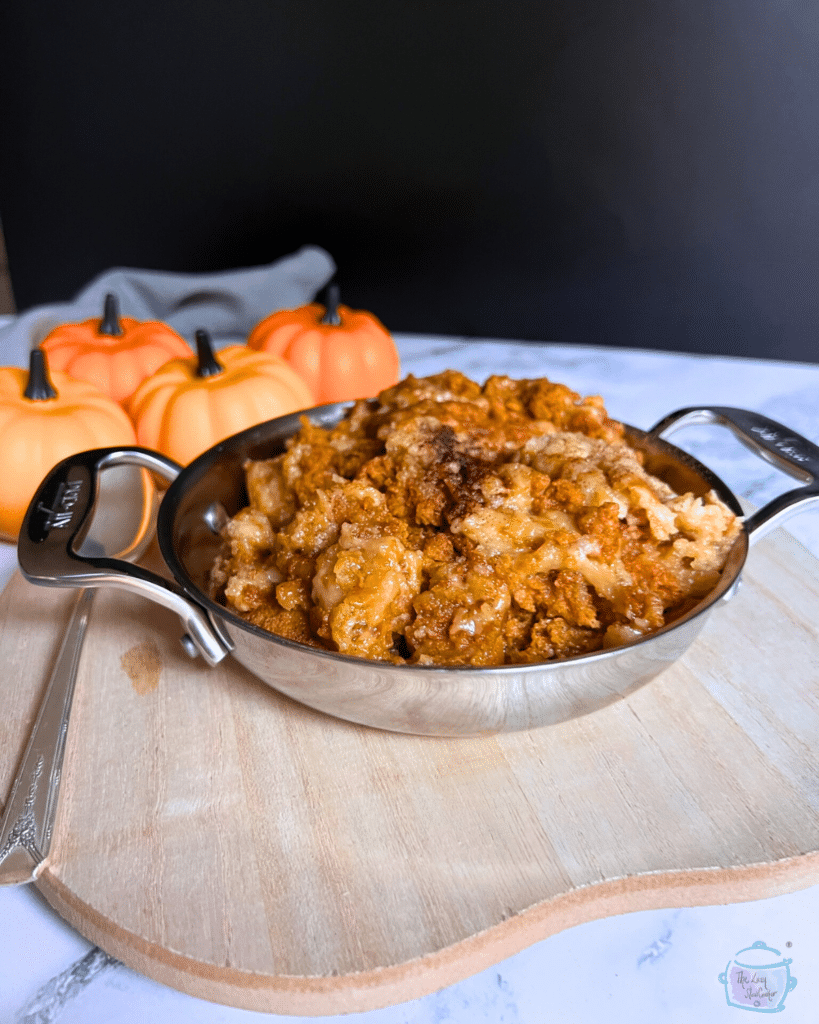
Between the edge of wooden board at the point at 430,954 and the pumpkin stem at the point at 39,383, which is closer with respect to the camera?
the edge of wooden board at the point at 430,954

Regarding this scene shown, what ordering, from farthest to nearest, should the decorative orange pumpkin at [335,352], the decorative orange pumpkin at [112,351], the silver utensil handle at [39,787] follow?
1. the decorative orange pumpkin at [335,352]
2. the decorative orange pumpkin at [112,351]
3. the silver utensil handle at [39,787]

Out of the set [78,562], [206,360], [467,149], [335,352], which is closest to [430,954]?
[78,562]

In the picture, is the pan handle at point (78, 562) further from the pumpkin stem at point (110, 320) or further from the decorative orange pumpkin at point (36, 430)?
the pumpkin stem at point (110, 320)

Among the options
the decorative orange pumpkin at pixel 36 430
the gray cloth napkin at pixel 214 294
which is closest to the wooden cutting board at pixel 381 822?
the decorative orange pumpkin at pixel 36 430

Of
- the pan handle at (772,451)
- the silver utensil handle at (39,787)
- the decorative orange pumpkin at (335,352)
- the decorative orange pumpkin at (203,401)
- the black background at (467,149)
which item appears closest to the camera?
the silver utensil handle at (39,787)

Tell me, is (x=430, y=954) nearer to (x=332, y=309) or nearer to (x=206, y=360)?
(x=206, y=360)

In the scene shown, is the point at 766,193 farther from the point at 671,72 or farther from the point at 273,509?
the point at 273,509
